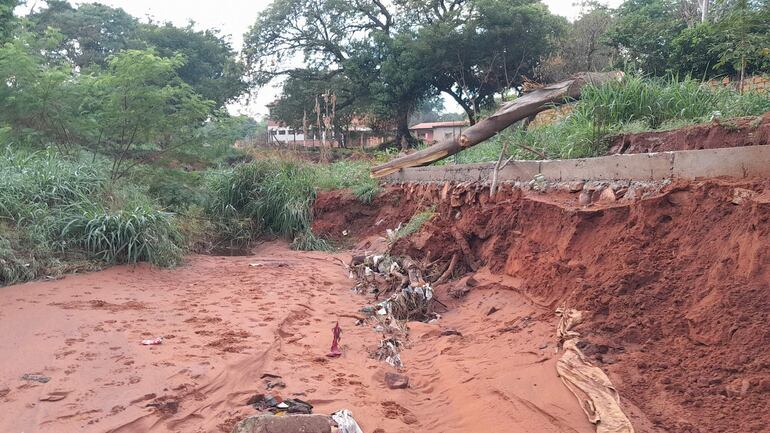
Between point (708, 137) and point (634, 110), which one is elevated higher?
point (634, 110)

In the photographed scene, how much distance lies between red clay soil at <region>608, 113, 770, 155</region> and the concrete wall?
55 centimetres

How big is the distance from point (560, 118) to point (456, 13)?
14278mm

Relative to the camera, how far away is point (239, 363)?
159 inches

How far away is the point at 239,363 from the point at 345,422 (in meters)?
1.41

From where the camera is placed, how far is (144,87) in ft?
29.5

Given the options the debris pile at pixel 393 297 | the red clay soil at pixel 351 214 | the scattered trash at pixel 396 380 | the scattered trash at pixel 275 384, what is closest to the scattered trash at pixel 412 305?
the debris pile at pixel 393 297

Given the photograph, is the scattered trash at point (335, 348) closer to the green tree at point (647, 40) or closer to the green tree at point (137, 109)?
the green tree at point (137, 109)

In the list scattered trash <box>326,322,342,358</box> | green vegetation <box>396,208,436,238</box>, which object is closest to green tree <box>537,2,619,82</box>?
green vegetation <box>396,208,436,238</box>

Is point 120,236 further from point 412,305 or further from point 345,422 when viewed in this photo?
point 345,422

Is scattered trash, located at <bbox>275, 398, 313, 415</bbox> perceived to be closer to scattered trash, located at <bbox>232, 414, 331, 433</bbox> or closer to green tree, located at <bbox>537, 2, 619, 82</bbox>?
scattered trash, located at <bbox>232, 414, 331, 433</bbox>

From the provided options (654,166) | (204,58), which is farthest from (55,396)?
(204,58)

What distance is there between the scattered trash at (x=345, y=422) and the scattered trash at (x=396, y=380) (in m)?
0.76

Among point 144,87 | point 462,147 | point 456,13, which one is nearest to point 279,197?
point 144,87

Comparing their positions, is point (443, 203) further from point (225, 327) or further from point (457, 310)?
point (225, 327)
